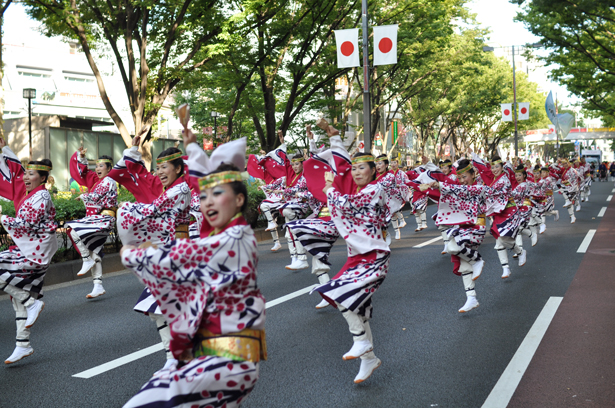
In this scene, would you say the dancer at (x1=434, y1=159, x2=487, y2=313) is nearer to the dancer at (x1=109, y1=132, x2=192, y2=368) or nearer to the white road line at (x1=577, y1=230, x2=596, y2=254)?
the dancer at (x1=109, y1=132, x2=192, y2=368)

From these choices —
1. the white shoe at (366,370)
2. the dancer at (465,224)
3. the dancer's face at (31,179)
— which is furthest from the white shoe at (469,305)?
the dancer's face at (31,179)

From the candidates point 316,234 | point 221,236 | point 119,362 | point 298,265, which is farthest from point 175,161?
point 298,265

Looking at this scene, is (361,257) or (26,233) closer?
(361,257)

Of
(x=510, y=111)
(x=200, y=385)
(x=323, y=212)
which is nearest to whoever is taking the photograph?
(x=200, y=385)

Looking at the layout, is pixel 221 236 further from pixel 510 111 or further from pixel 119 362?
pixel 510 111

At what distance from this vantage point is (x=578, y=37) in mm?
19125

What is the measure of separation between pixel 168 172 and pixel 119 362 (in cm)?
175

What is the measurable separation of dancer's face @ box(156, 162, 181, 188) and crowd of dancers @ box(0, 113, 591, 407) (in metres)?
0.01

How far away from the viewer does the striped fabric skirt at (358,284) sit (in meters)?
4.64

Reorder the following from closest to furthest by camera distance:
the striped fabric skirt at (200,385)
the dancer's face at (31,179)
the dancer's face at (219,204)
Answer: the striped fabric skirt at (200,385) < the dancer's face at (219,204) < the dancer's face at (31,179)

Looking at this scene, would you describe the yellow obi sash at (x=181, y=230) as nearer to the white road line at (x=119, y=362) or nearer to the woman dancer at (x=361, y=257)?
the white road line at (x=119, y=362)

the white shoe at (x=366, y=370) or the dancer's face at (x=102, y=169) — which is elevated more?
the dancer's face at (x=102, y=169)

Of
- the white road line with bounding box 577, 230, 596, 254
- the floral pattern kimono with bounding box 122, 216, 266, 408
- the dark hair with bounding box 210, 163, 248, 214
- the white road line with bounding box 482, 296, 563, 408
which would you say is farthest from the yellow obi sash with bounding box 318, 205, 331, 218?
the white road line with bounding box 577, 230, 596, 254

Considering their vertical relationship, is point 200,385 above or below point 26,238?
below
